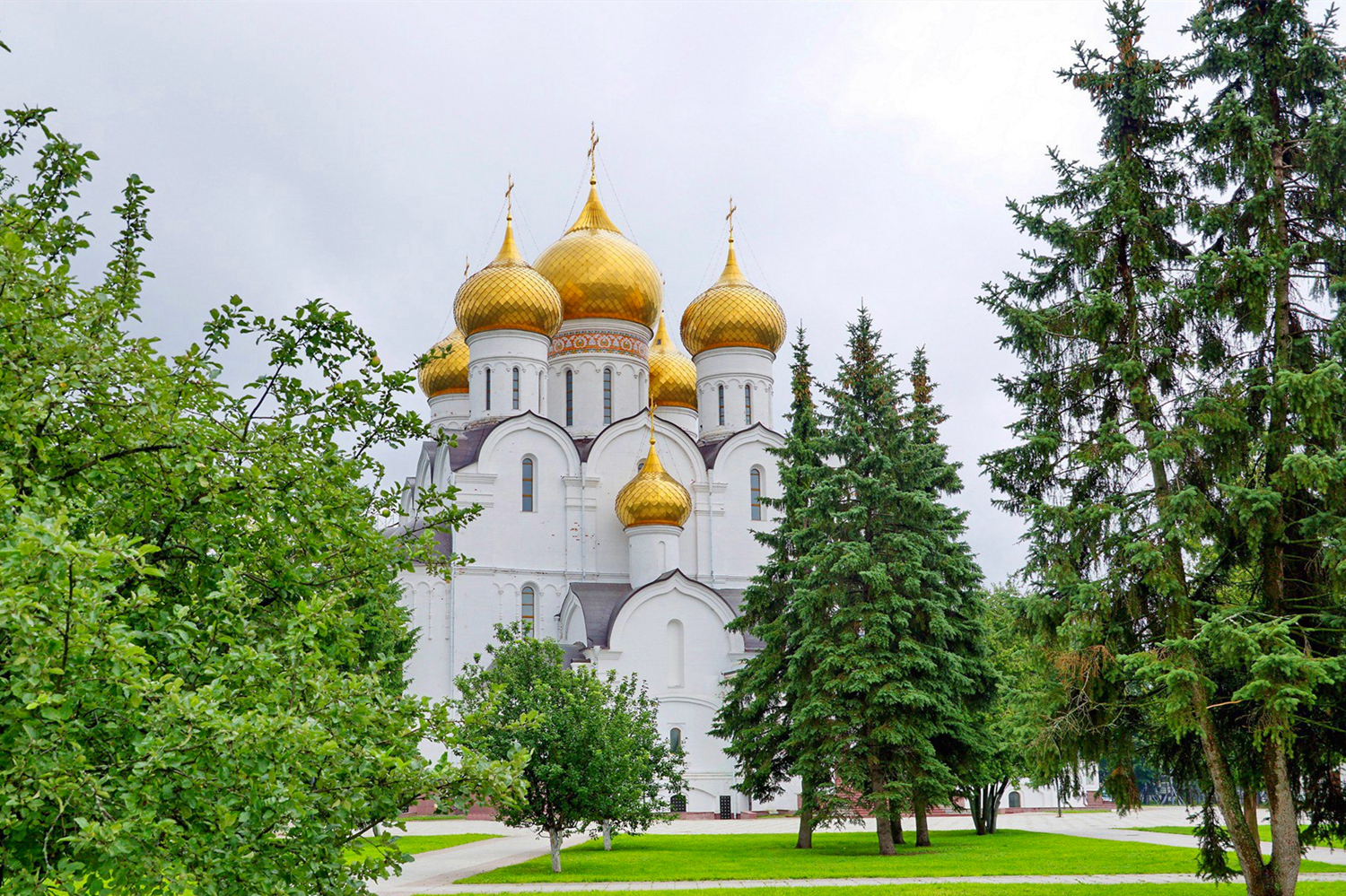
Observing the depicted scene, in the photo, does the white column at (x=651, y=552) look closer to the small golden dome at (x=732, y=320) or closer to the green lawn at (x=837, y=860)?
the small golden dome at (x=732, y=320)

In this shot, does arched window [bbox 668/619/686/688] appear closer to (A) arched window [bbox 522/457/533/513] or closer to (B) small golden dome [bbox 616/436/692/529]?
(B) small golden dome [bbox 616/436/692/529]

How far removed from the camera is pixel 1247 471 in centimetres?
1181

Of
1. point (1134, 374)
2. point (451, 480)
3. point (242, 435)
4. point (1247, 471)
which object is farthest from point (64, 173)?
point (451, 480)

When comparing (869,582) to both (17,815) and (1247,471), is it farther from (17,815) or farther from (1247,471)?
(17,815)

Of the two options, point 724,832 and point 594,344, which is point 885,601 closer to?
point 724,832

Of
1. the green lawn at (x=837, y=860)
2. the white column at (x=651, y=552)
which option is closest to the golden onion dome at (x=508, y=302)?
the white column at (x=651, y=552)

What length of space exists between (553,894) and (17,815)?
450 inches

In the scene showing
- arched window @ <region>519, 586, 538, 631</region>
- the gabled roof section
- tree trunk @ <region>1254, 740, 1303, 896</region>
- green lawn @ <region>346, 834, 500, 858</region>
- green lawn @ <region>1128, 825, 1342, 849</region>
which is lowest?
green lawn @ <region>1128, 825, 1342, 849</region>

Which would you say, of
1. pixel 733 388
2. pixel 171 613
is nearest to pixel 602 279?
pixel 733 388

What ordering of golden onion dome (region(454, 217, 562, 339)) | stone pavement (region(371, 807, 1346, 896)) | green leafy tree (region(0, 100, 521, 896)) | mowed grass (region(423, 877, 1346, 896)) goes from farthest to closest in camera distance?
golden onion dome (region(454, 217, 562, 339)) < stone pavement (region(371, 807, 1346, 896)) < mowed grass (region(423, 877, 1346, 896)) < green leafy tree (region(0, 100, 521, 896))

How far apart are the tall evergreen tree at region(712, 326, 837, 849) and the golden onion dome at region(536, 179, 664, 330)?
1458 cm

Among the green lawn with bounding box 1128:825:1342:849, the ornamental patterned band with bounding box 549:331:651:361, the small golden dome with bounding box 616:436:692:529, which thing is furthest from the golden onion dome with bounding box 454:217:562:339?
the green lawn with bounding box 1128:825:1342:849

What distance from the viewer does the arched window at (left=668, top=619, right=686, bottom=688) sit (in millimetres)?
31359

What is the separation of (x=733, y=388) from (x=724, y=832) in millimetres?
15752
